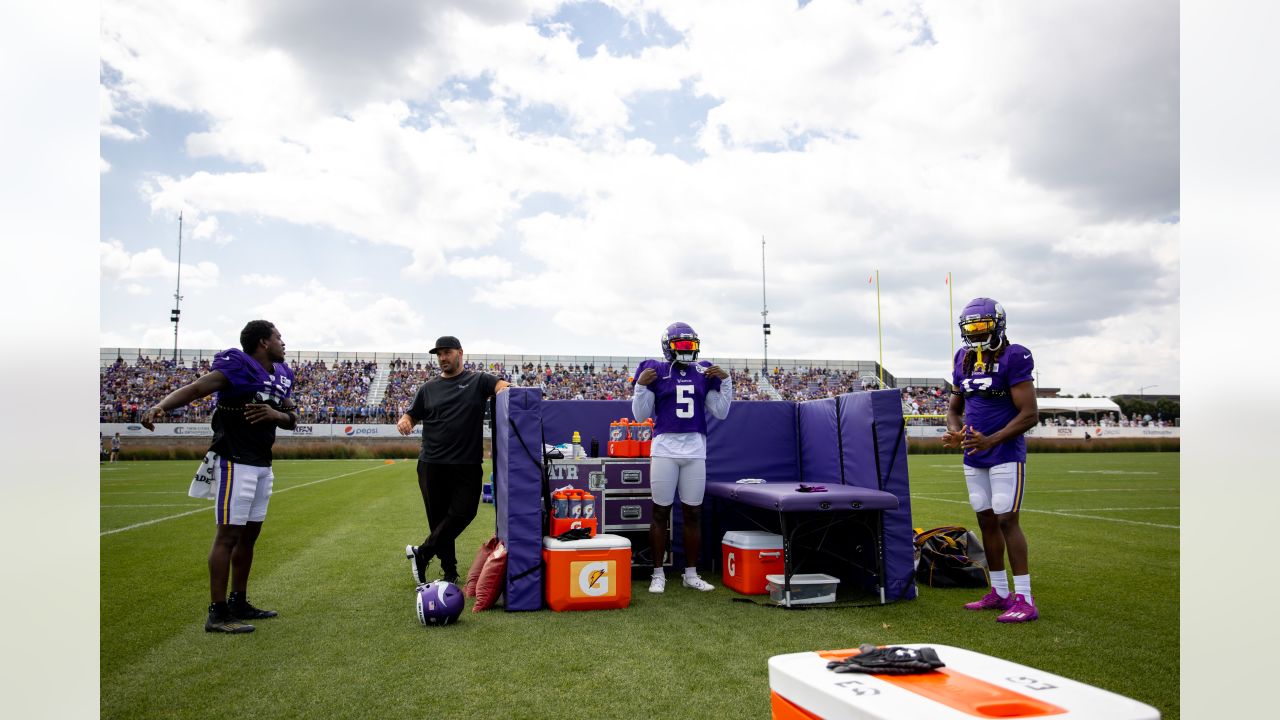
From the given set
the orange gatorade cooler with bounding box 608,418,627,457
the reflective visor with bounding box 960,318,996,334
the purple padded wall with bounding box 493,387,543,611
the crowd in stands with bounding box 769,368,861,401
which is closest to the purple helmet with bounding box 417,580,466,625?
the purple padded wall with bounding box 493,387,543,611

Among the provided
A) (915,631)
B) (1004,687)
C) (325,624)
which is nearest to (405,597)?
(325,624)

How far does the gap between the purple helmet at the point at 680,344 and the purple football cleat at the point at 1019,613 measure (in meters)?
2.95

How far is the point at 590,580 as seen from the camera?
18.1 ft

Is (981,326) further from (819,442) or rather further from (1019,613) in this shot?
(819,442)

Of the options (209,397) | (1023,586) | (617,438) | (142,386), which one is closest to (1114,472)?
(1023,586)

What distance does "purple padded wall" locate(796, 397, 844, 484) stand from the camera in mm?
6902

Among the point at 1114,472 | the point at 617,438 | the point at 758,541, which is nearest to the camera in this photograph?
the point at 758,541

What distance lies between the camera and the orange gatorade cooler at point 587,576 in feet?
18.1

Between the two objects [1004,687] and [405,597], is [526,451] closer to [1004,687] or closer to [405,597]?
[405,597]

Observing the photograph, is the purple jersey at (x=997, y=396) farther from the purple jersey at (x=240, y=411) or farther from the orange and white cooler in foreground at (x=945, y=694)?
the purple jersey at (x=240, y=411)

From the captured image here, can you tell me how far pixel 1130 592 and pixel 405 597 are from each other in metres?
5.61

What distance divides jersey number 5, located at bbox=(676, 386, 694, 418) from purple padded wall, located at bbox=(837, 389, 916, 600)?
140 cm

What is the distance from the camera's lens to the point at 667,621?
512cm

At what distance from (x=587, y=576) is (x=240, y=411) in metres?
2.58
